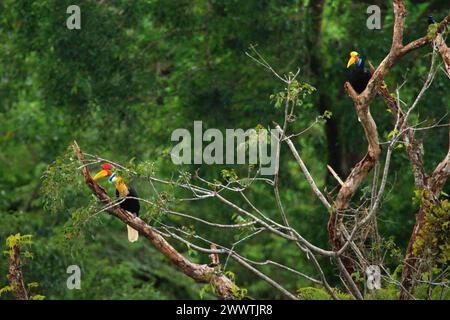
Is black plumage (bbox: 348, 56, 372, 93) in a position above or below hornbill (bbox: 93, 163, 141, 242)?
above

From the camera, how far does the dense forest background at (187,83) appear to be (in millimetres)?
14281

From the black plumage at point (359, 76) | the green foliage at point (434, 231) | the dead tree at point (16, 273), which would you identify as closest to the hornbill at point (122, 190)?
the dead tree at point (16, 273)

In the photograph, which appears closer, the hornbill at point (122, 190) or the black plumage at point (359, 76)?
the hornbill at point (122, 190)

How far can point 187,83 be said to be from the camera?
15.0 meters

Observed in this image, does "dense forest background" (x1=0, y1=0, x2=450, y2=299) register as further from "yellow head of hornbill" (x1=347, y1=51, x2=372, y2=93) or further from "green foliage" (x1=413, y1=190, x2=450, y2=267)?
"green foliage" (x1=413, y1=190, x2=450, y2=267)

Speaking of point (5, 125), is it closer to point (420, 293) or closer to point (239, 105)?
point (239, 105)

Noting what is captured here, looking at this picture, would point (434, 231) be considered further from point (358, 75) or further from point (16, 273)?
point (16, 273)

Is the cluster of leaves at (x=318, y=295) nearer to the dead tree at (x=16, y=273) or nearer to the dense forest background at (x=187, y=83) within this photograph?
the dead tree at (x=16, y=273)

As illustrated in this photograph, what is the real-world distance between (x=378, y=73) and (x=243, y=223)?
154 cm

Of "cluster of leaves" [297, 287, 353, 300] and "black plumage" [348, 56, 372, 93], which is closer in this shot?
"cluster of leaves" [297, 287, 353, 300]

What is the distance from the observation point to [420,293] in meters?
9.10

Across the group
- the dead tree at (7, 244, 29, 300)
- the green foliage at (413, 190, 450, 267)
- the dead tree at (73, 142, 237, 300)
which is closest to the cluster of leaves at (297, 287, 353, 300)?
the dead tree at (73, 142, 237, 300)

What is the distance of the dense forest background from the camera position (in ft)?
46.9
